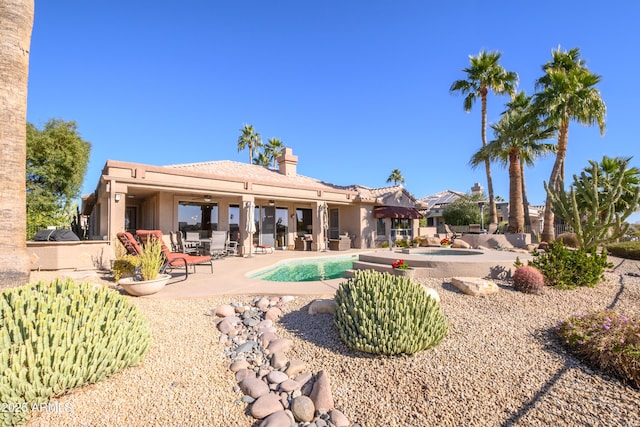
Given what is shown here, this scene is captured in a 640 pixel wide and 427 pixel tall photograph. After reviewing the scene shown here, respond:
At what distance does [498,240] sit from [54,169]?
31.7 meters

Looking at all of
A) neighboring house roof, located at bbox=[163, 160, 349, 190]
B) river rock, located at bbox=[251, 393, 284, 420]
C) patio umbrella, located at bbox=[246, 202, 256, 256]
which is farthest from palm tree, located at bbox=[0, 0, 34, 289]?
neighboring house roof, located at bbox=[163, 160, 349, 190]

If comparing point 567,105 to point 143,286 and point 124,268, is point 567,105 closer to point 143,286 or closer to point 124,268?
point 143,286

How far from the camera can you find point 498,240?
64.3 feet

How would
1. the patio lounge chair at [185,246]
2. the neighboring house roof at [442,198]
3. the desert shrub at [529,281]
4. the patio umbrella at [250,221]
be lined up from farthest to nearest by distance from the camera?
the neighboring house roof at [442,198] < the patio umbrella at [250,221] < the patio lounge chair at [185,246] < the desert shrub at [529,281]

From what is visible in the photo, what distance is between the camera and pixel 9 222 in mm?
5480

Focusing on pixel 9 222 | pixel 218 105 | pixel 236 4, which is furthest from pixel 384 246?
pixel 9 222

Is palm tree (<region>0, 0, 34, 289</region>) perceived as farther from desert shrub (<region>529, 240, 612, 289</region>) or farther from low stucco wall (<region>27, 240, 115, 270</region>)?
desert shrub (<region>529, 240, 612, 289</region>)

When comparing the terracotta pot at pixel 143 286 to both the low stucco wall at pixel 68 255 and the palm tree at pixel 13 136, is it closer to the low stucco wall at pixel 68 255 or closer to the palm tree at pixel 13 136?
the palm tree at pixel 13 136

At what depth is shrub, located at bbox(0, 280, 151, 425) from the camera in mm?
3018

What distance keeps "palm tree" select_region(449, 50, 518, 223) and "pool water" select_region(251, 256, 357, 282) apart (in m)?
15.8

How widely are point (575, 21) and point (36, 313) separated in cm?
1506

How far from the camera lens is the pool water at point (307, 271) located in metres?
11.4

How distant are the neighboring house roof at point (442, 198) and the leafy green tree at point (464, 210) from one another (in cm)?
234

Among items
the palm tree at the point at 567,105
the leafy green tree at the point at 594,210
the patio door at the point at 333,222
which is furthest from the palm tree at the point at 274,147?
the leafy green tree at the point at 594,210
